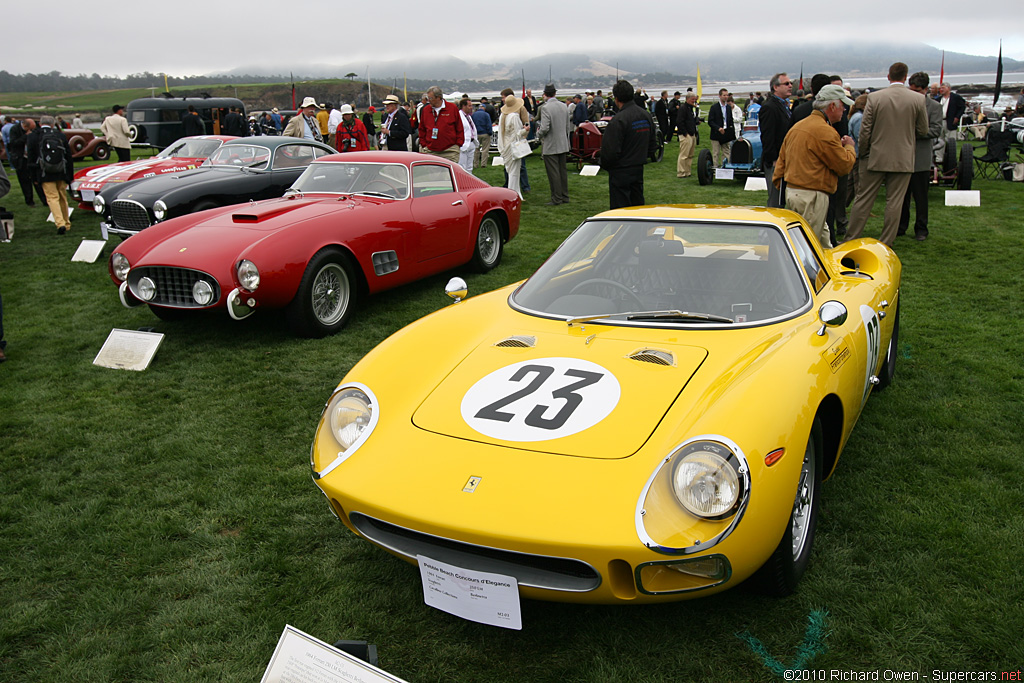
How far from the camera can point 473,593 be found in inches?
85.3

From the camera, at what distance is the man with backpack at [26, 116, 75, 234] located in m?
9.85

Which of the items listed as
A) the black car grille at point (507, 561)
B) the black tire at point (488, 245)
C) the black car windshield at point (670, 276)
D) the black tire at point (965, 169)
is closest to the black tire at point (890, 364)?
the black car windshield at point (670, 276)

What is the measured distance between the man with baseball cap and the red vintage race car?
7.73 m

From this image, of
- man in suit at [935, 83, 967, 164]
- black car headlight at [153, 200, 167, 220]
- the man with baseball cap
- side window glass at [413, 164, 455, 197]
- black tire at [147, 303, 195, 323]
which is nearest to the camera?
black tire at [147, 303, 195, 323]

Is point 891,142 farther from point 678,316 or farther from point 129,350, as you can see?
point 129,350

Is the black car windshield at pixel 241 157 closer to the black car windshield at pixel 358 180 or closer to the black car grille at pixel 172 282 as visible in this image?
the black car windshield at pixel 358 180

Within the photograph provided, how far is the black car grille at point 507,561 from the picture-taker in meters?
2.08

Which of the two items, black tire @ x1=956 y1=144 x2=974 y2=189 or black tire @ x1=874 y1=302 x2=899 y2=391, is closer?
black tire @ x1=874 y1=302 x2=899 y2=391

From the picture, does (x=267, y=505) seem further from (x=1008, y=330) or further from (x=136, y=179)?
(x=136, y=179)

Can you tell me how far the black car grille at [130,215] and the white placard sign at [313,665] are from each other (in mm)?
7454

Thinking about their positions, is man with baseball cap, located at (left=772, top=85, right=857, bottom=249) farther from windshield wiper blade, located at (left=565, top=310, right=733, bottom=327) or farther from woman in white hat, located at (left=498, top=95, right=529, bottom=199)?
woman in white hat, located at (left=498, top=95, right=529, bottom=199)

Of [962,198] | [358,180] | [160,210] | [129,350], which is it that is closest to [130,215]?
[160,210]

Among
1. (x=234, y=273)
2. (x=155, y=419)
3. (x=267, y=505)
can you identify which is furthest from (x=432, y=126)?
(x=267, y=505)

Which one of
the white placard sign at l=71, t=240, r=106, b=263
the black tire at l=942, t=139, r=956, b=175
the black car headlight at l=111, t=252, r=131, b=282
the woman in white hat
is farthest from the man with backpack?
the black tire at l=942, t=139, r=956, b=175
